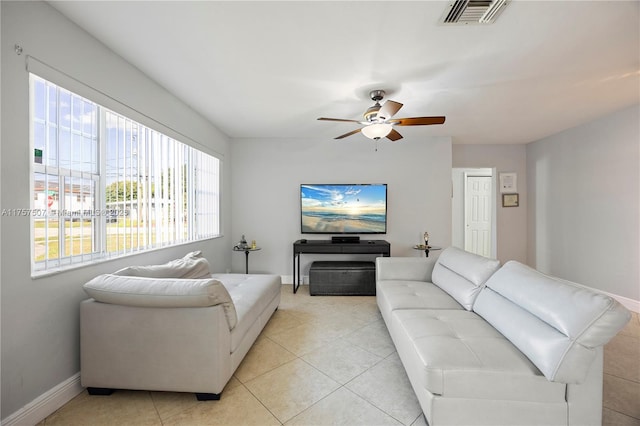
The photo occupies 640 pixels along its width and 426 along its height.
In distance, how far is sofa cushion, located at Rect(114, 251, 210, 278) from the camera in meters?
1.91

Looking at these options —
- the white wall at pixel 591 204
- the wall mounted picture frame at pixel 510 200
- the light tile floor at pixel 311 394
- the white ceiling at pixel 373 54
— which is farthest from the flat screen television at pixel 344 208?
the white wall at pixel 591 204

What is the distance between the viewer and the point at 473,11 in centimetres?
156

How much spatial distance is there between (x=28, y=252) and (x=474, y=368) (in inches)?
95.2

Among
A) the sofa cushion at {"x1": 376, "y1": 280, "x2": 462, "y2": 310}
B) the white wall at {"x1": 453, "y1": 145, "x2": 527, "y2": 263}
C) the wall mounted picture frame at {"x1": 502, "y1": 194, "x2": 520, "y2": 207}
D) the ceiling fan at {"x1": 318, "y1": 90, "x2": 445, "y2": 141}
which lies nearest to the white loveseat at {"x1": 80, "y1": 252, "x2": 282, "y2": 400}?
the sofa cushion at {"x1": 376, "y1": 280, "x2": 462, "y2": 310}

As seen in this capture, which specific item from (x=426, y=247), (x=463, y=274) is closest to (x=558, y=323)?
(x=463, y=274)

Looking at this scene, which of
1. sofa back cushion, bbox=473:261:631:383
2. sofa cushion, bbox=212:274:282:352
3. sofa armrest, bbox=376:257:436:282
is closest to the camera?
sofa back cushion, bbox=473:261:631:383

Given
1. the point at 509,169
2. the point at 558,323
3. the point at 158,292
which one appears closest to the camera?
the point at 558,323

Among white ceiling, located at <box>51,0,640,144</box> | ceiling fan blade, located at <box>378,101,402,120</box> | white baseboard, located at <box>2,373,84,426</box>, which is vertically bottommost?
white baseboard, located at <box>2,373,84,426</box>

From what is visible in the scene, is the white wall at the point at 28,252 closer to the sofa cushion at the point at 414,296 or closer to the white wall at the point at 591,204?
the sofa cushion at the point at 414,296

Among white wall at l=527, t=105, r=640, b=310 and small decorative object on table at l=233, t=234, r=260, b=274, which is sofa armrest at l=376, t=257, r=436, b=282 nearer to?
small decorative object on table at l=233, t=234, r=260, b=274

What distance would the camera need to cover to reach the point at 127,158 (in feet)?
7.32

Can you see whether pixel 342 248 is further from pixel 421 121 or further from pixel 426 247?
pixel 421 121

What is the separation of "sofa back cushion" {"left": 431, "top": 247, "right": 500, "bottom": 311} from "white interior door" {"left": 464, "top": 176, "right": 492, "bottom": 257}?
3623mm

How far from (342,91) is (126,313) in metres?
2.52
